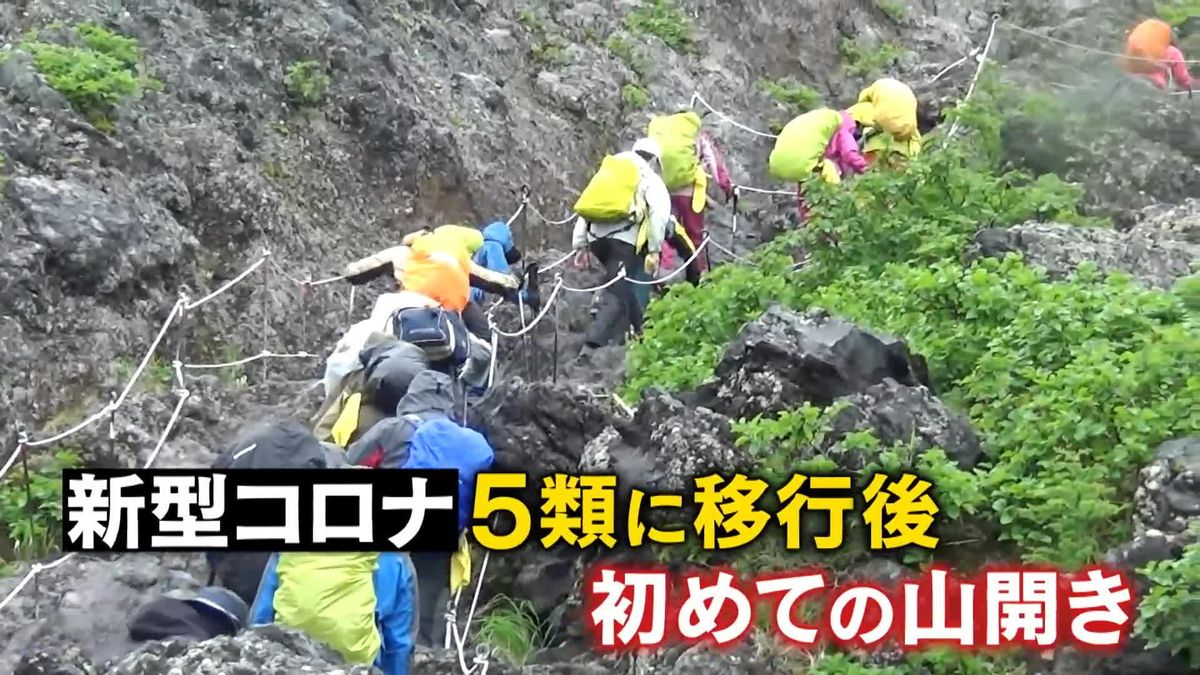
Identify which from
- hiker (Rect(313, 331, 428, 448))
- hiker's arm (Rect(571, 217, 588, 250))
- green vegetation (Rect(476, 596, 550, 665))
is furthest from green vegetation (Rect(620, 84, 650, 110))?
green vegetation (Rect(476, 596, 550, 665))

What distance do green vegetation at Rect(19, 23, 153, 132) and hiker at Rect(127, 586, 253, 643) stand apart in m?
5.58

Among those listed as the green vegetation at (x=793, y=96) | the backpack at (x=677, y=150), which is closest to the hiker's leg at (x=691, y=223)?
the backpack at (x=677, y=150)

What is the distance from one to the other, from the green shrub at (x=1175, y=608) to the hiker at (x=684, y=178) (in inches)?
251

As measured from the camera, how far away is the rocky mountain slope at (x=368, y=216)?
657 cm

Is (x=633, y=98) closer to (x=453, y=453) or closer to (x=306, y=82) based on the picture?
(x=306, y=82)

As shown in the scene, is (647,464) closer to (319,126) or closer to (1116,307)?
(1116,307)

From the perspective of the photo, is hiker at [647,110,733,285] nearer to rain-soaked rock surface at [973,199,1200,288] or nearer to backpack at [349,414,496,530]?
rain-soaked rock surface at [973,199,1200,288]

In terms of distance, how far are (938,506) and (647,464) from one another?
1450 mm

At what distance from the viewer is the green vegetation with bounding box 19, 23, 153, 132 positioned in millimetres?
9594

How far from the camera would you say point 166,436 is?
7461 mm

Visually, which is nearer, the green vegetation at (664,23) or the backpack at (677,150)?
the backpack at (677,150)

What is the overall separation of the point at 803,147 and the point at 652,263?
215cm

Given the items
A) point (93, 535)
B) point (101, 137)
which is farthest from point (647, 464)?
point (101, 137)

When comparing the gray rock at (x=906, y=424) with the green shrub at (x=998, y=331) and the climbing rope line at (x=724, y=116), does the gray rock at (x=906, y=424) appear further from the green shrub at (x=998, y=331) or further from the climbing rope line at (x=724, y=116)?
the climbing rope line at (x=724, y=116)
